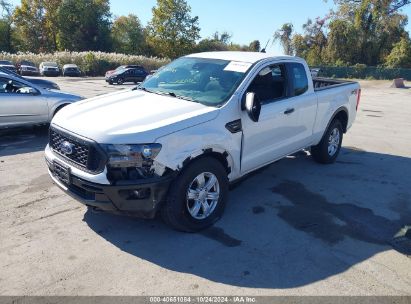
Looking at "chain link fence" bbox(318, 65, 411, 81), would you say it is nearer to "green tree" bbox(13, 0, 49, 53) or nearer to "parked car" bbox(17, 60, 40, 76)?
"parked car" bbox(17, 60, 40, 76)

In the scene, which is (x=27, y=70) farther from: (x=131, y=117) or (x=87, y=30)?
(x=131, y=117)

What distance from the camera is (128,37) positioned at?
2633 inches

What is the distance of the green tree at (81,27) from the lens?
59.3 meters

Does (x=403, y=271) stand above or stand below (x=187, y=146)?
below

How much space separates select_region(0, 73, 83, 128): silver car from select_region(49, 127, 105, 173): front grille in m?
4.43

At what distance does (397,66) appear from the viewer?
46.9 meters

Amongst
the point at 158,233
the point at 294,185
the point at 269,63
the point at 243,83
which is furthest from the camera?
the point at 294,185

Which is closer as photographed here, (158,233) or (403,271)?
(403,271)

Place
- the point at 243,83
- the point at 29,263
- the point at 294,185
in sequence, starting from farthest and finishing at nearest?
the point at 294,185
the point at 243,83
the point at 29,263

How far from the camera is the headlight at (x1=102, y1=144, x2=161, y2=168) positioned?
3.57 meters

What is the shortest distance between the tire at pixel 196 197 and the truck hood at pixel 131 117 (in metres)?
0.49

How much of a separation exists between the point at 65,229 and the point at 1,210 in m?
1.04

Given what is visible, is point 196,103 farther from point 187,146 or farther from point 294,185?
point 294,185

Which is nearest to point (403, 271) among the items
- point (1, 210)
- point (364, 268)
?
point (364, 268)
